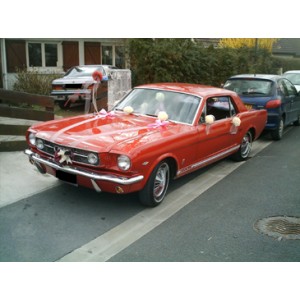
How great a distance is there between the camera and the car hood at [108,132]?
183 inches

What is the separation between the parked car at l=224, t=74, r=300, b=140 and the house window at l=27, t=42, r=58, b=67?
1228cm

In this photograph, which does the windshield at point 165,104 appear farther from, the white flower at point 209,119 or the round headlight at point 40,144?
the round headlight at point 40,144

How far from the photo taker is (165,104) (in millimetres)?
6074

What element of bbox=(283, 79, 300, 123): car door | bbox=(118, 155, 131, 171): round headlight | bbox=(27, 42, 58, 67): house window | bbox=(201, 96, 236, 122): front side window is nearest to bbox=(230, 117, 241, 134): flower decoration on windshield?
bbox=(201, 96, 236, 122): front side window

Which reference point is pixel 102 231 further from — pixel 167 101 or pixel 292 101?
pixel 292 101

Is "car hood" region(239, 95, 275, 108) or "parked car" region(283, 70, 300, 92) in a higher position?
"parked car" region(283, 70, 300, 92)

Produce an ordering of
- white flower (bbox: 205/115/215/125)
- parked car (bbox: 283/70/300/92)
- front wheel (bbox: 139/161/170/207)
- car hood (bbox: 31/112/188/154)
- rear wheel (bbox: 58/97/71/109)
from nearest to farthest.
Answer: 1. car hood (bbox: 31/112/188/154)
2. front wheel (bbox: 139/161/170/207)
3. white flower (bbox: 205/115/215/125)
4. rear wheel (bbox: 58/97/71/109)
5. parked car (bbox: 283/70/300/92)

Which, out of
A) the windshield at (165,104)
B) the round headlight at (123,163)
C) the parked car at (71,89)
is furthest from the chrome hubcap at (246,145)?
the parked car at (71,89)

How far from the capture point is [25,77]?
13383 mm

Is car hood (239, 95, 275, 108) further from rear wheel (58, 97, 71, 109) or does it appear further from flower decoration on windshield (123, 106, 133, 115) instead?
rear wheel (58, 97, 71, 109)

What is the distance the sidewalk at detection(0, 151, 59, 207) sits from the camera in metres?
5.34

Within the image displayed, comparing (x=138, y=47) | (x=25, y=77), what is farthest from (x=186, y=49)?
(x=25, y=77)

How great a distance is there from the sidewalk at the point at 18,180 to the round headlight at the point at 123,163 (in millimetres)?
1653

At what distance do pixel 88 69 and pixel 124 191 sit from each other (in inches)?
404
